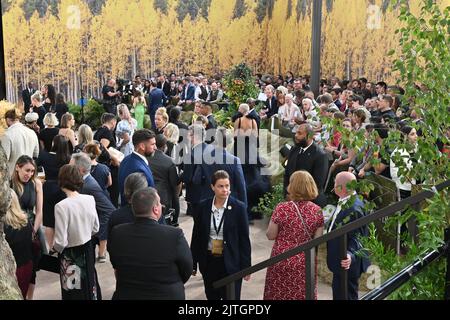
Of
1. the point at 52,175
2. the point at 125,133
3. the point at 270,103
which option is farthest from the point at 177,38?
the point at 52,175

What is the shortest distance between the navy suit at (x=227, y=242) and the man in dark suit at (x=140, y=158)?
108cm

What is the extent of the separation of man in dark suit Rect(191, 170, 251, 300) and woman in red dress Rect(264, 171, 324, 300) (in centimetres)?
46

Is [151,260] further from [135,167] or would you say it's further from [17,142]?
[17,142]

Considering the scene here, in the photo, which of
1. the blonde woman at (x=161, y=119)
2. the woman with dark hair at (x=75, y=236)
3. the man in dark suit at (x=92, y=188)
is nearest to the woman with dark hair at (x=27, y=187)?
the man in dark suit at (x=92, y=188)

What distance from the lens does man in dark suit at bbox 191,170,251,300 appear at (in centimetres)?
543

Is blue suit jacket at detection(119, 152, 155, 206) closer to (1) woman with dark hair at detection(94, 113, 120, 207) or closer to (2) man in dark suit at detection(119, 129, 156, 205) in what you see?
(2) man in dark suit at detection(119, 129, 156, 205)

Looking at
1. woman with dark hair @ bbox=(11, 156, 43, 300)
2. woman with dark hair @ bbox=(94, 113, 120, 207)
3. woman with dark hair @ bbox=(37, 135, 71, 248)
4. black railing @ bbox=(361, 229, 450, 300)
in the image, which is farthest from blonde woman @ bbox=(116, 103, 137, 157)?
black railing @ bbox=(361, 229, 450, 300)

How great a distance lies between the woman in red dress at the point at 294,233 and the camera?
16.2 ft

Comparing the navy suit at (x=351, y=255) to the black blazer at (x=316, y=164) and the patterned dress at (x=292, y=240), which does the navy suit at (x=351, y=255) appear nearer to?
the patterned dress at (x=292, y=240)

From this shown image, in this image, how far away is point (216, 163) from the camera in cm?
718

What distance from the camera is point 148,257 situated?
4055 millimetres

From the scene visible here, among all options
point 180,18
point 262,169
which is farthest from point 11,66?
point 262,169

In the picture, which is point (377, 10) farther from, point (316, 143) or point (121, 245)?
point (121, 245)
